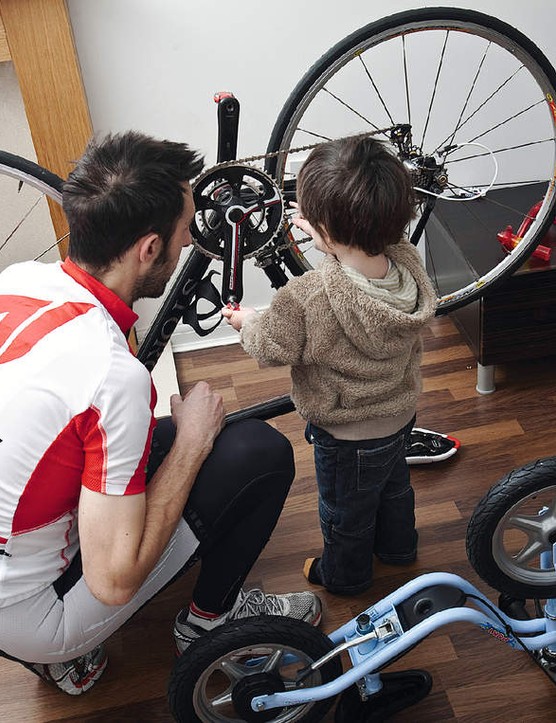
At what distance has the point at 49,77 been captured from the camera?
1888mm

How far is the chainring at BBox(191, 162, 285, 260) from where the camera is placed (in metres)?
1.54

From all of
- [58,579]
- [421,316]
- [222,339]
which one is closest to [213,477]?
[58,579]

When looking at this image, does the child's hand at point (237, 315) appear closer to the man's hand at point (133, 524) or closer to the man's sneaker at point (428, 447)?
the man's hand at point (133, 524)

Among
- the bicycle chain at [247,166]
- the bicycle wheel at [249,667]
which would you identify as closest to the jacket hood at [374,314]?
the bicycle chain at [247,166]

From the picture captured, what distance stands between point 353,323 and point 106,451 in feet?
1.25

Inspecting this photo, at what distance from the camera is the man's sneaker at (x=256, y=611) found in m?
1.48

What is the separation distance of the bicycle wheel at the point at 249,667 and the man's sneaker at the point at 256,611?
142 millimetres

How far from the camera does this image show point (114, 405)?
3.59 feet

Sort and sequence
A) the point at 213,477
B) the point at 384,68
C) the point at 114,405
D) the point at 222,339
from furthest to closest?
1. the point at 222,339
2. the point at 384,68
3. the point at 213,477
4. the point at 114,405

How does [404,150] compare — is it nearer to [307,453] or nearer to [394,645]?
[307,453]

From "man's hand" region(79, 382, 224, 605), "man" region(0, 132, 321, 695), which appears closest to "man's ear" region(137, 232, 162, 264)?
"man" region(0, 132, 321, 695)

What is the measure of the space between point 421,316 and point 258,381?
3.23 feet

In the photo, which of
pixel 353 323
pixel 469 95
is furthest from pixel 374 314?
pixel 469 95

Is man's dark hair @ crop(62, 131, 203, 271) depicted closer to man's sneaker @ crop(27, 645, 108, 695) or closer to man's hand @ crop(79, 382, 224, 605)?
man's hand @ crop(79, 382, 224, 605)
